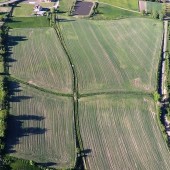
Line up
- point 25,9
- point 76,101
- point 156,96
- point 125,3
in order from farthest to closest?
point 125,3, point 25,9, point 156,96, point 76,101

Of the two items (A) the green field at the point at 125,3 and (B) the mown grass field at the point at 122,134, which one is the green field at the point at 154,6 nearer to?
(A) the green field at the point at 125,3

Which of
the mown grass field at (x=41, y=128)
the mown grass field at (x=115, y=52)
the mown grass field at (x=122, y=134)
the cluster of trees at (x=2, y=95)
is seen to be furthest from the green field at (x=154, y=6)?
the mown grass field at (x=41, y=128)

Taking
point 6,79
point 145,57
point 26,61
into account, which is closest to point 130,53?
point 145,57

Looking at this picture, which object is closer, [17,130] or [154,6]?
[17,130]

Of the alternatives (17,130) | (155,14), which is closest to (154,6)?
(155,14)

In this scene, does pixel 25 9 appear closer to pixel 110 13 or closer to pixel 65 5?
pixel 65 5
